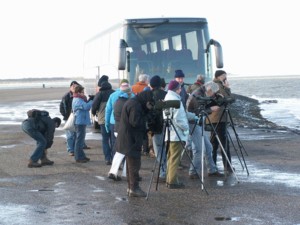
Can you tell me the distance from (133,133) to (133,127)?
0.33 feet

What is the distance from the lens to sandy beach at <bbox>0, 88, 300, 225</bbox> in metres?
7.83

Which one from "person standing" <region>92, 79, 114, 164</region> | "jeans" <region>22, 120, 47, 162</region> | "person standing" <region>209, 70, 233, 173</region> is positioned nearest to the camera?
"person standing" <region>209, 70, 233, 173</region>

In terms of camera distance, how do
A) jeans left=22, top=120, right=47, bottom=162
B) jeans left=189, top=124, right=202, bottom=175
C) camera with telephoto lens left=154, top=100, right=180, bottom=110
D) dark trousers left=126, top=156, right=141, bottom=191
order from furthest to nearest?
jeans left=22, top=120, right=47, bottom=162 → jeans left=189, top=124, right=202, bottom=175 → dark trousers left=126, top=156, right=141, bottom=191 → camera with telephoto lens left=154, top=100, right=180, bottom=110

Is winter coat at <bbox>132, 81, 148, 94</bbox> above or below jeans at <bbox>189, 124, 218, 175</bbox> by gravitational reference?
above

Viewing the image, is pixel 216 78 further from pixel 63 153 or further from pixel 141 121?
pixel 63 153

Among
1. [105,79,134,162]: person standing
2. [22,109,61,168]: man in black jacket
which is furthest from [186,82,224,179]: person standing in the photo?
[22,109,61,168]: man in black jacket

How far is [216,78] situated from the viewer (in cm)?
1125

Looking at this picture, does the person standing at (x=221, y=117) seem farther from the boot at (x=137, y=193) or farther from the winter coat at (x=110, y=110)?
the boot at (x=137, y=193)

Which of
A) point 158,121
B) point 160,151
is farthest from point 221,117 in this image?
point 158,121

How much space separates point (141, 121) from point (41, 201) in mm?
2015

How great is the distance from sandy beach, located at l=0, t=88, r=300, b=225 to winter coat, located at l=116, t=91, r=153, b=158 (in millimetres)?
788

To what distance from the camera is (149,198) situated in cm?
909

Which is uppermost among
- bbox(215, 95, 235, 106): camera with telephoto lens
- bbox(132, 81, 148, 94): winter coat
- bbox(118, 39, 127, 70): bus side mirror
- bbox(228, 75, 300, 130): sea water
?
bbox(118, 39, 127, 70): bus side mirror

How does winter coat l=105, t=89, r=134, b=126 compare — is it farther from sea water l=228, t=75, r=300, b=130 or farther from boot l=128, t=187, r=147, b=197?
sea water l=228, t=75, r=300, b=130
